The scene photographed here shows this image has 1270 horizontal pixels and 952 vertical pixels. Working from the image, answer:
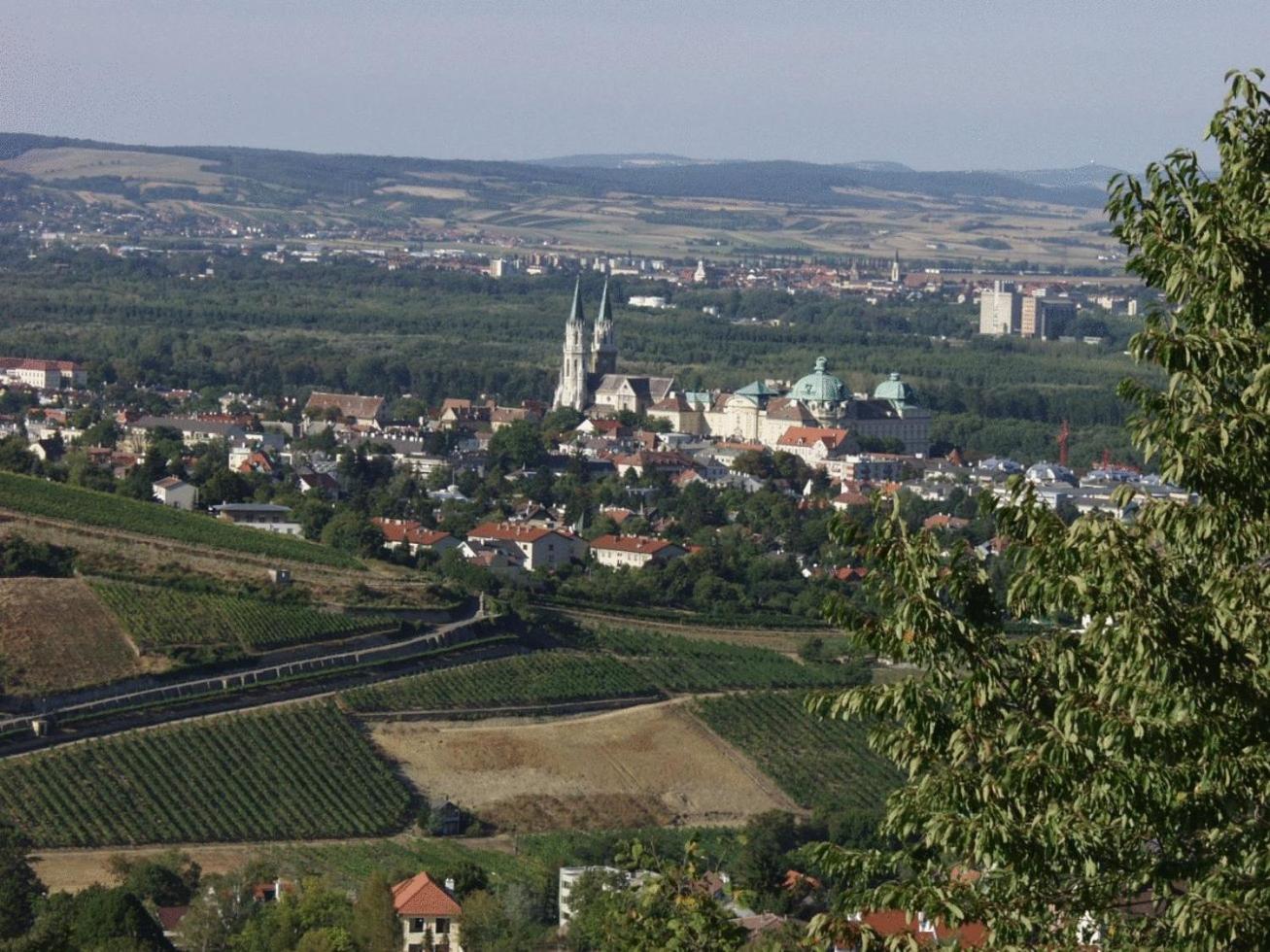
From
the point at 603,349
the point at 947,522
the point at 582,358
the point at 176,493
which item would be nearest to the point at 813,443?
the point at 582,358

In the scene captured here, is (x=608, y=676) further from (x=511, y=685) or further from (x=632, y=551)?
(x=632, y=551)

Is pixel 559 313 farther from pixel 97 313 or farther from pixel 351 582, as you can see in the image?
pixel 351 582

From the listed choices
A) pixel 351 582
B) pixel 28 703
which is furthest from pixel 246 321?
pixel 28 703

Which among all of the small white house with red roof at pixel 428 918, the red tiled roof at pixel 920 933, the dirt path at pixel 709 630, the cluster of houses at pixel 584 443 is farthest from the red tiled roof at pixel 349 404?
the red tiled roof at pixel 920 933

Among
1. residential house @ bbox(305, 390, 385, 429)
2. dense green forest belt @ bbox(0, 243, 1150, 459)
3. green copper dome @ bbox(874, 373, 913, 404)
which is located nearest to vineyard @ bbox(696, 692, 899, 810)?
dense green forest belt @ bbox(0, 243, 1150, 459)

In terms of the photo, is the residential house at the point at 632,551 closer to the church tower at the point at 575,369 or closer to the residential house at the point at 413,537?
the residential house at the point at 413,537

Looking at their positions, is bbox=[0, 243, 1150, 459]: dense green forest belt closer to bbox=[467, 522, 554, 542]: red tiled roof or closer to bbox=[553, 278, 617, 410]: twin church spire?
bbox=[553, 278, 617, 410]: twin church spire
